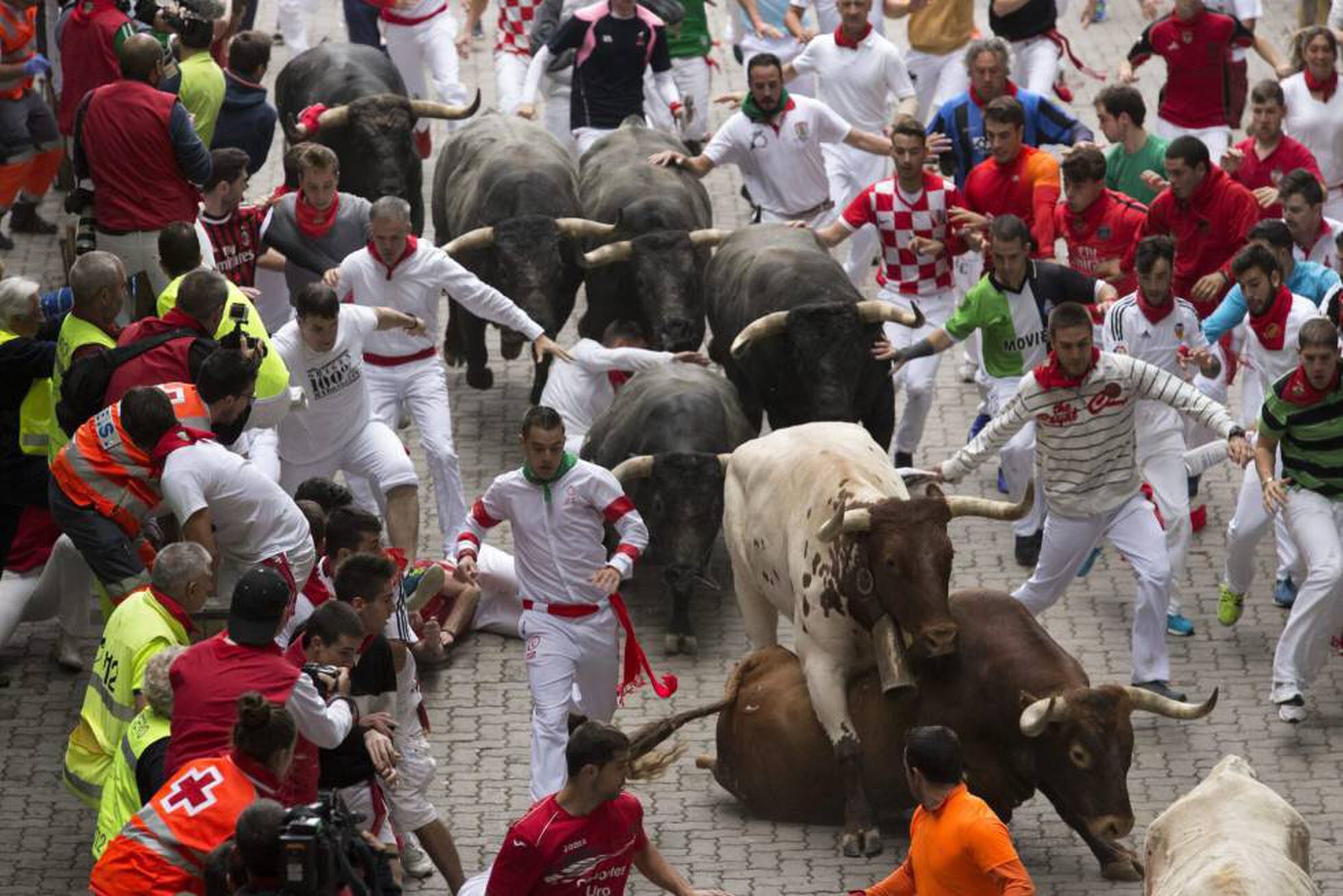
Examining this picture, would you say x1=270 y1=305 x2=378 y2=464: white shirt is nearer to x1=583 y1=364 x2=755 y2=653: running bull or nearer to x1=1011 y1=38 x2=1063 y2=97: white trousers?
x1=583 y1=364 x2=755 y2=653: running bull

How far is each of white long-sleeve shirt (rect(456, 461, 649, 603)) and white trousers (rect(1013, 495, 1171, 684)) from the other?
2.30m

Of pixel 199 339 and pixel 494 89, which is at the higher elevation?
pixel 199 339

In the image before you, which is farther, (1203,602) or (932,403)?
(932,403)

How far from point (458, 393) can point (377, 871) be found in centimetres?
879

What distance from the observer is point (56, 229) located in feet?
63.0

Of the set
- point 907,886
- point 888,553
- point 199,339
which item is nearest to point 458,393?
point 199,339

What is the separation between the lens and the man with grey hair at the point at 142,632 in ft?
34.7

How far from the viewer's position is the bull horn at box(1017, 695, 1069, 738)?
436 inches

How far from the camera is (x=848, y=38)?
1853cm

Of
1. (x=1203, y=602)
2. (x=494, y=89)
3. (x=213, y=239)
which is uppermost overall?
(x=213, y=239)

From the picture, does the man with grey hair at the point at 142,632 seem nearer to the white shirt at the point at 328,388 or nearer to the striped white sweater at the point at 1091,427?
the white shirt at the point at 328,388

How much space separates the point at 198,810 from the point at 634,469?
4880 mm

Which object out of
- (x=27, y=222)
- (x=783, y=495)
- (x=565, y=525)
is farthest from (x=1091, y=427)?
(x=27, y=222)

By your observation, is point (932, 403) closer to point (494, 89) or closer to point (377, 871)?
point (494, 89)
